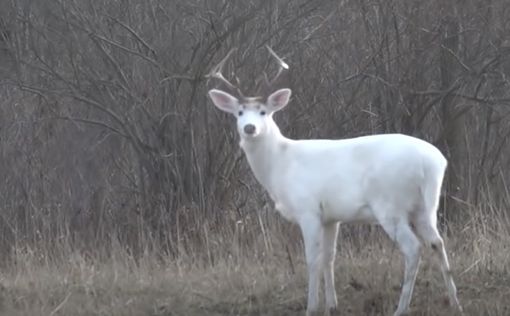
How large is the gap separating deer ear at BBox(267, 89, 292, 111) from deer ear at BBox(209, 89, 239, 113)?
0.92ft

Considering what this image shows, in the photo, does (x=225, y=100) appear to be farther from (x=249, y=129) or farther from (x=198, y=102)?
(x=198, y=102)

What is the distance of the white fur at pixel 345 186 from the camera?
313 inches

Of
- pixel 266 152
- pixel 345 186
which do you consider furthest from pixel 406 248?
pixel 266 152

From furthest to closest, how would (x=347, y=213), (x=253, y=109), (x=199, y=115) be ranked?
(x=199, y=115) → (x=253, y=109) → (x=347, y=213)

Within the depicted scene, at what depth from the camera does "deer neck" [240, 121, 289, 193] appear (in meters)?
8.88

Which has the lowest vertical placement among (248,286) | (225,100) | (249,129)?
(248,286)

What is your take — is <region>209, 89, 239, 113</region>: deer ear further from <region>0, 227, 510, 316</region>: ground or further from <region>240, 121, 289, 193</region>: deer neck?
<region>0, 227, 510, 316</region>: ground

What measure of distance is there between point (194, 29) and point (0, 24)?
7.11ft

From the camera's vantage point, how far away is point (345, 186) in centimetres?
820

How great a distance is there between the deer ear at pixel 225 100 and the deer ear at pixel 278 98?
0.28 metres

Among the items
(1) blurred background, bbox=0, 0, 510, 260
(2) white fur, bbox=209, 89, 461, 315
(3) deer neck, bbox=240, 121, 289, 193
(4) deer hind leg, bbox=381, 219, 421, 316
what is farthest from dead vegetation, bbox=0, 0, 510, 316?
(4) deer hind leg, bbox=381, 219, 421, 316

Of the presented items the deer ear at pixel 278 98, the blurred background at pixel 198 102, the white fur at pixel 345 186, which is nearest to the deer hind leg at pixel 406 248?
the white fur at pixel 345 186

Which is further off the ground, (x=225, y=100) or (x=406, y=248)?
(x=225, y=100)

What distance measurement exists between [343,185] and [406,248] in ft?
2.16
